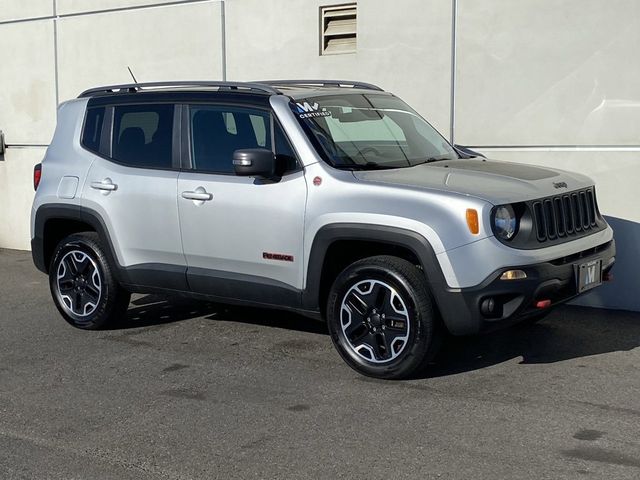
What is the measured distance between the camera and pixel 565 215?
613cm

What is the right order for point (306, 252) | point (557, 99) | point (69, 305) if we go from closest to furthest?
point (306, 252)
point (69, 305)
point (557, 99)

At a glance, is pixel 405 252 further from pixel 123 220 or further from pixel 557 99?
pixel 557 99

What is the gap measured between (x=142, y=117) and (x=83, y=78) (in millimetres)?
4995

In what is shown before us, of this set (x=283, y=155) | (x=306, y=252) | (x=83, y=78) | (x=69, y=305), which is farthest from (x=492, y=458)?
(x=83, y=78)

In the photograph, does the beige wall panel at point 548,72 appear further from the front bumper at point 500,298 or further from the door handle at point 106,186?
the door handle at point 106,186

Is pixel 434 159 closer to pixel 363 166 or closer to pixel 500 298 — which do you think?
pixel 363 166

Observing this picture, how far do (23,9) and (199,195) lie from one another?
23.0 feet

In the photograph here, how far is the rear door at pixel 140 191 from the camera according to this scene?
6.92m

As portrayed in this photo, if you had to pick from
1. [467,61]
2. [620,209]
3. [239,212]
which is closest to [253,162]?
[239,212]

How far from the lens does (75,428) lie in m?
5.26

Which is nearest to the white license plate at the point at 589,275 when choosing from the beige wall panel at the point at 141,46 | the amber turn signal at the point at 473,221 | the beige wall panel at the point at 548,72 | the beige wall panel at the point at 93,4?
the amber turn signal at the point at 473,221

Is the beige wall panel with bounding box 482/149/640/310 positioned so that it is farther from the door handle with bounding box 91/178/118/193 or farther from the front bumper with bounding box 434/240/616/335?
the door handle with bounding box 91/178/118/193

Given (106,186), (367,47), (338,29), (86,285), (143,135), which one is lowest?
(86,285)

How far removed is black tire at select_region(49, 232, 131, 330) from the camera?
24.3 feet
